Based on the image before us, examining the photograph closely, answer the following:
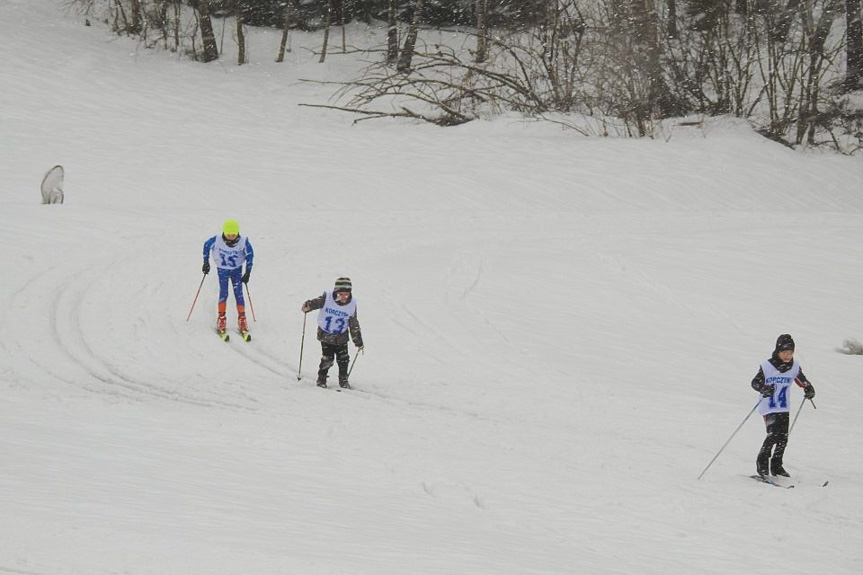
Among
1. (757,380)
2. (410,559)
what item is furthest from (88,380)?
(757,380)

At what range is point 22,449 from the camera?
7.46m

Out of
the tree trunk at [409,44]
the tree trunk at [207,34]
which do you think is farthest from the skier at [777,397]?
the tree trunk at [207,34]

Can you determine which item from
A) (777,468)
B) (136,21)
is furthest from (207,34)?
(777,468)

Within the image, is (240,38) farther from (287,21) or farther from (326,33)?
(326,33)

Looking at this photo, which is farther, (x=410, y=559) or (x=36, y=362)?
(x=36, y=362)

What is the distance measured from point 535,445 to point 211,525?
4658mm

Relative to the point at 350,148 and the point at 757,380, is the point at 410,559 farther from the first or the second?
the point at 350,148

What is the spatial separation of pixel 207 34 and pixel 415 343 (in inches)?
940

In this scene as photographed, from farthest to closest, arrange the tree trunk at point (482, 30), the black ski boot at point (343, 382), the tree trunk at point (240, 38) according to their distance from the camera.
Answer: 1. the tree trunk at point (240, 38)
2. the tree trunk at point (482, 30)
3. the black ski boot at point (343, 382)

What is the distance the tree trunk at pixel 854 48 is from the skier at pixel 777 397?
76.9ft

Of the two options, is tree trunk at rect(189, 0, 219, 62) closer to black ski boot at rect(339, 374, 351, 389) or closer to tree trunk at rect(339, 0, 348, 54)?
tree trunk at rect(339, 0, 348, 54)

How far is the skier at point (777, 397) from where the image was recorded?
9.07 m

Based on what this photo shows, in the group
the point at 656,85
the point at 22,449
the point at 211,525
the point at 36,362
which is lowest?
the point at 36,362

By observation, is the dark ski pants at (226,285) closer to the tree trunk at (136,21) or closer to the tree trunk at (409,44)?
the tree trunk at (409,44)
